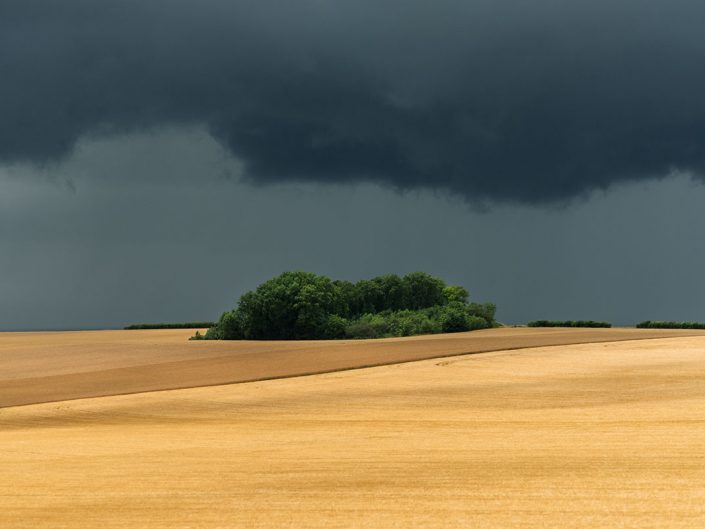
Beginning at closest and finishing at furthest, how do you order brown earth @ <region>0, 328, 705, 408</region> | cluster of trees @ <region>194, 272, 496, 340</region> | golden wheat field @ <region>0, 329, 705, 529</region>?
golden wheat field @ <region>0, 329, 705, 529</region> < brown earth @ <region>0, 328, 705, 408</region> < cluster of trees @ <region>194, 272, 496, 340</region>

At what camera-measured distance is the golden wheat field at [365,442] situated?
10234mm

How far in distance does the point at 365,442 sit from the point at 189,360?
2583 cm

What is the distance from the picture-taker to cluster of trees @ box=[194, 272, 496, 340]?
55500 millimetres

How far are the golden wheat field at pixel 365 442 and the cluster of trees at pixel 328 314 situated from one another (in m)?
14.5

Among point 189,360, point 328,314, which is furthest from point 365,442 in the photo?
point 328,314

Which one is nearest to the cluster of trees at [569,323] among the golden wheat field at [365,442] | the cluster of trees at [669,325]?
the cluster of trees at [669,325]

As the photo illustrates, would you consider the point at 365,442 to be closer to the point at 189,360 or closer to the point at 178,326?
the point at 189,360

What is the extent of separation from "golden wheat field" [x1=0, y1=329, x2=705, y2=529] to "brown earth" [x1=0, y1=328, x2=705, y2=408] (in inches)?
11.3

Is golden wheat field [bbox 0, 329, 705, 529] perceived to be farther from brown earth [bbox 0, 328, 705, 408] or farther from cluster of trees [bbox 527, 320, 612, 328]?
cluster of trees [bbox 527, 320, 612, 328]

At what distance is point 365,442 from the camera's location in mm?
17016

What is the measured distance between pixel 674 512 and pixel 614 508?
2.22ft

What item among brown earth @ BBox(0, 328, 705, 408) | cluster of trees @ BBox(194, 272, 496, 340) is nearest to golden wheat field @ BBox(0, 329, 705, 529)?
brown earth @ BBox(0, 328, 705, 408)

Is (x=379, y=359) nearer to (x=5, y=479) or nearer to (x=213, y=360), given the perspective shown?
(x=213, y=360)

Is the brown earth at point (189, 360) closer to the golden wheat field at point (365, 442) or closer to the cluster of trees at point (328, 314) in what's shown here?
the golden wheat field at point (365, 442)
